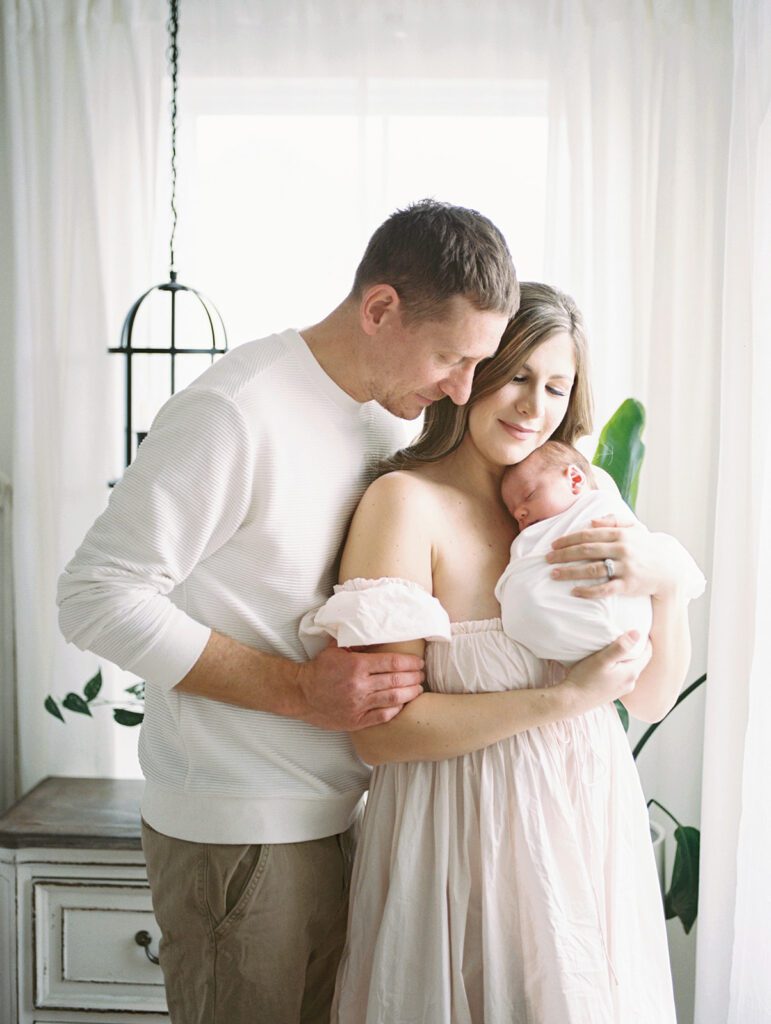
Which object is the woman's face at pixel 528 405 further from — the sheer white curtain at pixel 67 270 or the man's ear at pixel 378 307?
the sheer white curtain at pixel 67 270

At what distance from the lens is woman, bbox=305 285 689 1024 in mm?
1347

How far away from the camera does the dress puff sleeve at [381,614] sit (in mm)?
1312

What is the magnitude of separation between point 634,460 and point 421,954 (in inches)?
44.9

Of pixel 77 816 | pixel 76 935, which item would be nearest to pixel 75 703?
pixel 77 816

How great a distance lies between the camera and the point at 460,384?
144 cm

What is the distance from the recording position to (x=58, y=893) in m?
2.28

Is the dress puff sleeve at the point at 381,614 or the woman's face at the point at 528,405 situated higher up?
the woman's face at the point at 528,405

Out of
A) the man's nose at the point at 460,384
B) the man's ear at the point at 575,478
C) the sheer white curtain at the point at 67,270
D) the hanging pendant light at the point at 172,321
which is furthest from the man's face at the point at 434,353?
the sheer white curtain at the point at 67,270

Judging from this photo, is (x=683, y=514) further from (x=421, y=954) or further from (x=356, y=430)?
(x=421, y=954)

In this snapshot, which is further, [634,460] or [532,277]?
[532,277]

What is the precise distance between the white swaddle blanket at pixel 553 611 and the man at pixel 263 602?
17 cm

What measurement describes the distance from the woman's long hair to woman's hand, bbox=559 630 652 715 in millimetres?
404

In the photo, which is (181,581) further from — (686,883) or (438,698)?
(686,883)

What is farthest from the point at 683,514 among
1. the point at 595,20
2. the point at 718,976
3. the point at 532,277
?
the point at 595,20
